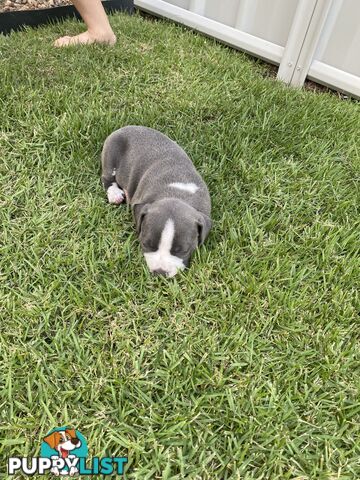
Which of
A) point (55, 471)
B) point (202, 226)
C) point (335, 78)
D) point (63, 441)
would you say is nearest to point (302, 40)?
point (335, 78)

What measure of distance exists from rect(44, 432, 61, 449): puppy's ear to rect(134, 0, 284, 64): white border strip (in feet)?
16.3

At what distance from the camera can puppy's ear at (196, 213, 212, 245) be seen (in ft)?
9.10

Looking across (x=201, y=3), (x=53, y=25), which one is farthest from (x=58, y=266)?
(x=201, y=3)

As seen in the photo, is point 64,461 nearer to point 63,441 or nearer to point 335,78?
point 63,441

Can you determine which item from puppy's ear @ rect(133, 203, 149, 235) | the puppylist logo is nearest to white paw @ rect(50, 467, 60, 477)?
the puppylist logo

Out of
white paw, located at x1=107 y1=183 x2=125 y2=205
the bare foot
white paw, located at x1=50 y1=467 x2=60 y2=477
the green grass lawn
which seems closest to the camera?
white paw, located at x1=50 y1=467 x2=60 y2=477

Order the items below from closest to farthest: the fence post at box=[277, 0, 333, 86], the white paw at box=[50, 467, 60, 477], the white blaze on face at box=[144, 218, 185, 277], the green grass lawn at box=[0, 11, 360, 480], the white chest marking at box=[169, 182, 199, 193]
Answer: the white paw at box=[50, 467, 60, 477] < the green grass lawn at box=[0, 11, 360, 480] < the white blaze on face at box=[144, 218, 185, 277] < the white chest marking at box=[169, 182, 199, 193] < the fence post at box=[277, 0, 333, 86]

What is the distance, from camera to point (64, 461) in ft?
6.56

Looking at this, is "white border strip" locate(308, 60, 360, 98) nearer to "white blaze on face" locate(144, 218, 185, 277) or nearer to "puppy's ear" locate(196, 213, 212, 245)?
"puppy's ear" locate(196, 213, 212, 245)

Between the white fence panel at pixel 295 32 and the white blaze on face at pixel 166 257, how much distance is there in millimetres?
3541

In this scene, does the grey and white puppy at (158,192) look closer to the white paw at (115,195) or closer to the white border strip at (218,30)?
the white paw at (115,195)

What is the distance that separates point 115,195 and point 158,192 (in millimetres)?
459

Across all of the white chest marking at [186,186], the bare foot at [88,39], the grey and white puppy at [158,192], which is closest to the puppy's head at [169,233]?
the grey and white puppy at [158,192]

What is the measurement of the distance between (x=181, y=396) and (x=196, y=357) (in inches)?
9.7
